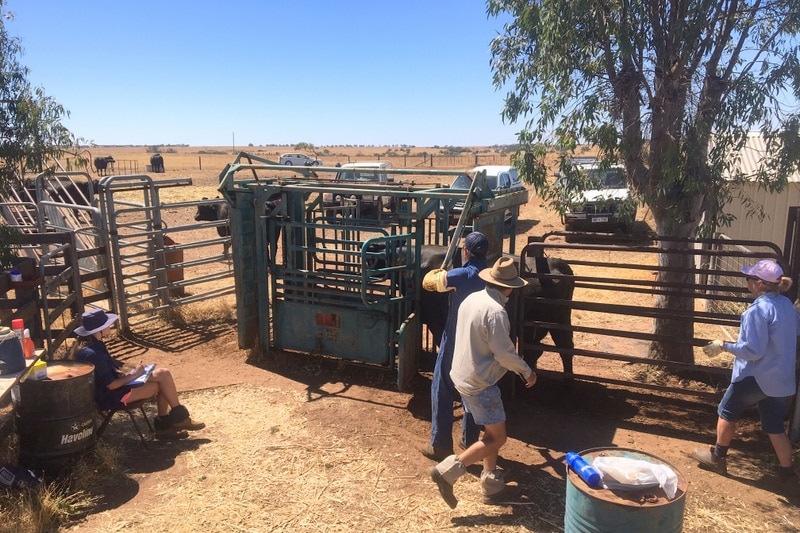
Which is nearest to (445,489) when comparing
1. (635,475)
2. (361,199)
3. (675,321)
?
(635,475)

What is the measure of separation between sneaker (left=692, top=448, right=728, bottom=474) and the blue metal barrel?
1.75 m

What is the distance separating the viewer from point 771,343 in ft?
13.9

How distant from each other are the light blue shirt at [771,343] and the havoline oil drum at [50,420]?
4.69 meters

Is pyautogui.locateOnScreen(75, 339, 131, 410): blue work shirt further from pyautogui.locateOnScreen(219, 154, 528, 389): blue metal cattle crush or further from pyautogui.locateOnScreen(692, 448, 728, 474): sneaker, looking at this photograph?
pyautogui.locateOnScreen(692, 448, 728, 474): sneaker

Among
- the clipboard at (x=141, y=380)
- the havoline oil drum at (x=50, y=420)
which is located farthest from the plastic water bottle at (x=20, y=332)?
the clipboard at (x=141, y=380)

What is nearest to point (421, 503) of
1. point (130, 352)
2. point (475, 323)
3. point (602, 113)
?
point (475, 323)

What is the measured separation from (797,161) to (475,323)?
11.7 ft

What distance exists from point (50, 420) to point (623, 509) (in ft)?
12.5

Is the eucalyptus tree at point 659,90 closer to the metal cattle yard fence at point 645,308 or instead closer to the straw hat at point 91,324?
the metal cattle yard fence at point 645,308

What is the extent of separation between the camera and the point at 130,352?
7703 millimetres

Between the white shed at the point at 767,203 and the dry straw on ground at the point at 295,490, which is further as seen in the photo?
the white shed at the point at 767,203

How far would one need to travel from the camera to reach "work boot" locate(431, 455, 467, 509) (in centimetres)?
404

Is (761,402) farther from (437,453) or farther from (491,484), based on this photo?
(437,453)

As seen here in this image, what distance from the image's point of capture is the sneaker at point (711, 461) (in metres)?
4.66
